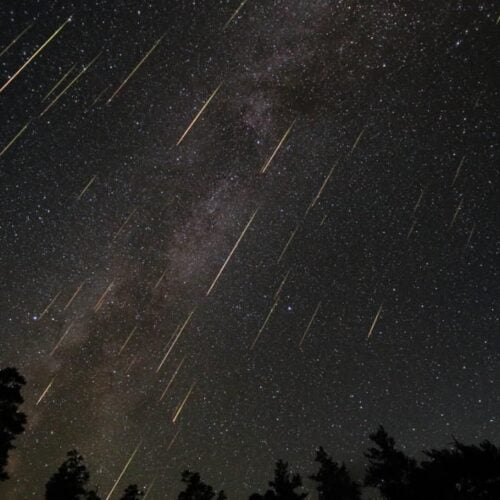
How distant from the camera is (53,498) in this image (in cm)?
2223

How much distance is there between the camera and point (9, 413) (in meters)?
18.5

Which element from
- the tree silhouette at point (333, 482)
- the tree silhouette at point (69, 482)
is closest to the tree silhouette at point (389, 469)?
the tree silhouette at point (333, 482)

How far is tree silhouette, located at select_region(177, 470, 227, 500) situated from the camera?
25.9 metres

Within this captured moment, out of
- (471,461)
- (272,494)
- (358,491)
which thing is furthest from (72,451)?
(471,461)

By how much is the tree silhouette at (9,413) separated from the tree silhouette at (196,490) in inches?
468

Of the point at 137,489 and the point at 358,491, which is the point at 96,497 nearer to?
the point at 137,489

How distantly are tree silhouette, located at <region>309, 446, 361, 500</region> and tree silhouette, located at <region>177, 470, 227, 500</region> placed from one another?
19.9 ft

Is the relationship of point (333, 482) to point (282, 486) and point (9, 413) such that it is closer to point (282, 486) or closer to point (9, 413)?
point (282, 486)

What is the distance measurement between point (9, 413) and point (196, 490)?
43.2 ft

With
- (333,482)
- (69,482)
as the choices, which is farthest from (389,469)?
(69,482)

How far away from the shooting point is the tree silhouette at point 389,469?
20.2 meters

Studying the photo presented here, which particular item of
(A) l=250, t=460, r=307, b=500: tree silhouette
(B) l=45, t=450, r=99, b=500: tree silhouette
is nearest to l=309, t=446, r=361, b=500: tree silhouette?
(A) l=250, t=460, r=307, b=500: tree silhouette

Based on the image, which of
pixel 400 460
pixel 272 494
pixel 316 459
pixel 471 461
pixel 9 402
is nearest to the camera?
pixel 471 461

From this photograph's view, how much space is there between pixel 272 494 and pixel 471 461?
11271 mm
